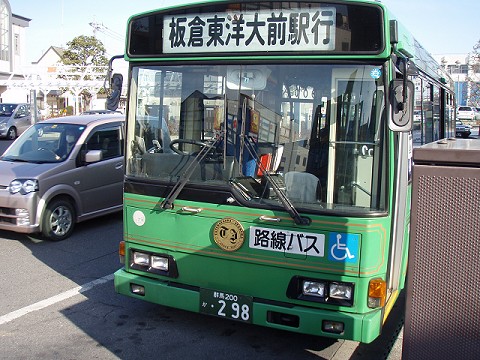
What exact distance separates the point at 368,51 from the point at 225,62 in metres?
1.15

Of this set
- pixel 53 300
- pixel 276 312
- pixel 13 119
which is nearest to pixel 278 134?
pixel 276 312

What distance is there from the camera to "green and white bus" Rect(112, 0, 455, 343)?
3869 mm

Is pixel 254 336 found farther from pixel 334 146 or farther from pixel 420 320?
pixel 420 320

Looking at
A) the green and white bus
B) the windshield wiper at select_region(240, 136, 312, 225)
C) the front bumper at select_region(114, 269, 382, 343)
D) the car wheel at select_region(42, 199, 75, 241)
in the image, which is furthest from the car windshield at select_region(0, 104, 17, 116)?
the windshield wiper at select_region(240, 136, 312, 225)

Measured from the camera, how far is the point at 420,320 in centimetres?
265

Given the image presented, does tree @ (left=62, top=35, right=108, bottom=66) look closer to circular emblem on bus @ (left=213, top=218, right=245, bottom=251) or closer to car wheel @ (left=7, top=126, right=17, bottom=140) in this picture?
car wheel @ (left=7, top=126, right=17, bottom=140)

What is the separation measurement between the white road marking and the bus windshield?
6.64 ft

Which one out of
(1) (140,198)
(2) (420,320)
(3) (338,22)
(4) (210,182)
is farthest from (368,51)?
(1) (140,198)

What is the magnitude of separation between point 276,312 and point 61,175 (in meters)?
4.96

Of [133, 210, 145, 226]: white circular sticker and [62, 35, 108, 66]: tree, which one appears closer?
[133, 210, 145, 226]: white circular sticker

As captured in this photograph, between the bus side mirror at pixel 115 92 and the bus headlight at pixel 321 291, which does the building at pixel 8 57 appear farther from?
the bus headlight at pixel 321 291

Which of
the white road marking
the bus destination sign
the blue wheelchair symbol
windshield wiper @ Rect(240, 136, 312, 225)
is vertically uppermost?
the bus destination sign

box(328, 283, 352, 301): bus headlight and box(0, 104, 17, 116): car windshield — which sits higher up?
box(0, 104, 17, 116): car windshield

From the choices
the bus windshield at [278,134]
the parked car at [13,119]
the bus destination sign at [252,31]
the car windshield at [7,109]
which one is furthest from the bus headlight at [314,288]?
the car windshield at [7,109]
